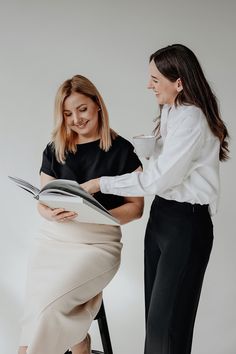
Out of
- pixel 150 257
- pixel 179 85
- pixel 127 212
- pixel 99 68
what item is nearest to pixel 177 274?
pixel 150 257

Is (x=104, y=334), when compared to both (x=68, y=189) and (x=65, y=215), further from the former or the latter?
(x=68, y=189)

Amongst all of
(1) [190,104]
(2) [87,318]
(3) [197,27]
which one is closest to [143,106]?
(3) [197,27]

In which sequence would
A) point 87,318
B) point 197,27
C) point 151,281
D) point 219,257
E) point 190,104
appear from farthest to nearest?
point 219,257, point 197,27, point 151,281, point 87,318, point 190,104

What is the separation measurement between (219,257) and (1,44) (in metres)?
1.45

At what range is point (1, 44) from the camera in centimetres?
241

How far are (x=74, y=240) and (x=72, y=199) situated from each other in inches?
13.3

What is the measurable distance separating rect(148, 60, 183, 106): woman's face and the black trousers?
0.32m

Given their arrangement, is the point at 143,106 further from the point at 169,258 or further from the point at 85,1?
the point at 169,258

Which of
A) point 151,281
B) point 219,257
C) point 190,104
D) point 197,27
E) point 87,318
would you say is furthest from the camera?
point 219,257

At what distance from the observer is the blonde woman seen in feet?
5.33

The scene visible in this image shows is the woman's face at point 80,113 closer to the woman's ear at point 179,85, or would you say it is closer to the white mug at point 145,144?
the white mug at point 145,144

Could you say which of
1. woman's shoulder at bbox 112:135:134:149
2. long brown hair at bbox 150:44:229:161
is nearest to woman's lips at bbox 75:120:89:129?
woman's shoulder at bbox 112:135:134:149

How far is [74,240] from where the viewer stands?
1.78 m

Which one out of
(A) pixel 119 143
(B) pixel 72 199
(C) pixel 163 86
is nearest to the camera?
(B) pixel 72 199
